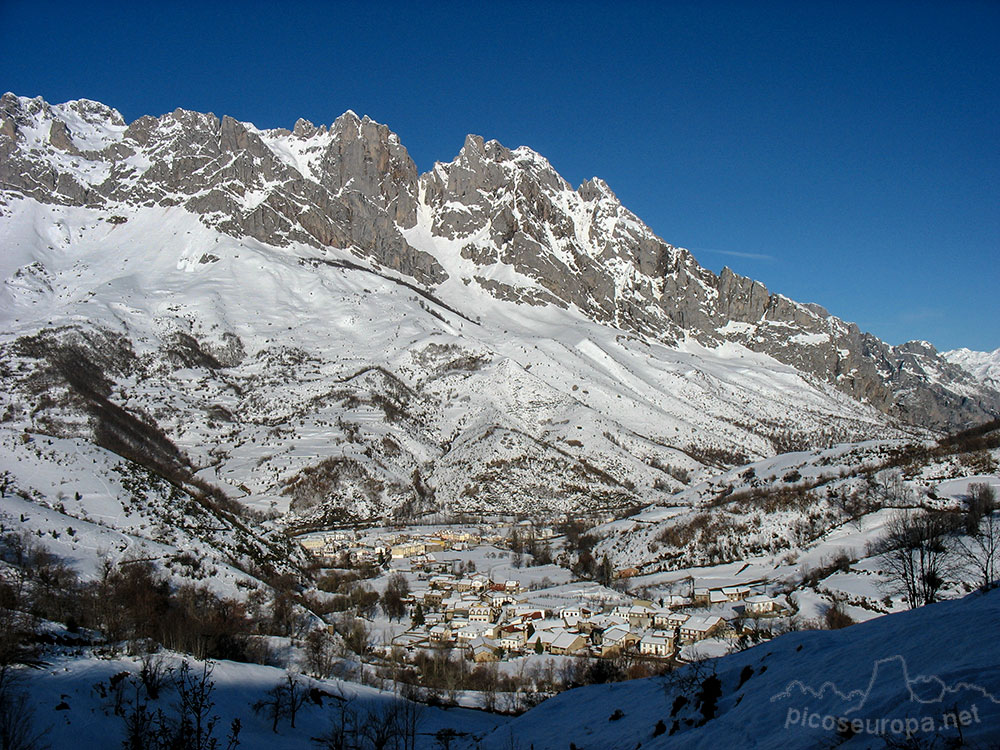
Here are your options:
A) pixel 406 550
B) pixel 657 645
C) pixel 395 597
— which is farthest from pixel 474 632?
pixel 406 550

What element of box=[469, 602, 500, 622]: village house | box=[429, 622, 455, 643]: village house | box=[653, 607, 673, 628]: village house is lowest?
box=[429, 622, 455, 643]: village house

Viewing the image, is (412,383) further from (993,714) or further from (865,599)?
(993,714)

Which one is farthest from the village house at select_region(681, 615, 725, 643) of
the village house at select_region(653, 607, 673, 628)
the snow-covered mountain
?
the snow-covered mountain

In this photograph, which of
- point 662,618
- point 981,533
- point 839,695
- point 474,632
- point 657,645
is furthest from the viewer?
point 474,632

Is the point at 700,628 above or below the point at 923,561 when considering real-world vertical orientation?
below

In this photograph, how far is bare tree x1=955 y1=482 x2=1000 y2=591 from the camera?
30786 mm

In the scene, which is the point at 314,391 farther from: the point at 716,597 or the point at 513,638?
the point at 716,597

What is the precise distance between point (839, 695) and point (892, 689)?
1143mm

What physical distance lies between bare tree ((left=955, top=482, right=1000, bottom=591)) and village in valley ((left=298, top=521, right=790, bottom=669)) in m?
10.4

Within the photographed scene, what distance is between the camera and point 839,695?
10500 millimetres

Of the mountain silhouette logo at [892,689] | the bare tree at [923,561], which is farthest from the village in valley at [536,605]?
the mountain silhouette logo at [892,689]

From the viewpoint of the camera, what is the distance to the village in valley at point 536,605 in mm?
41938

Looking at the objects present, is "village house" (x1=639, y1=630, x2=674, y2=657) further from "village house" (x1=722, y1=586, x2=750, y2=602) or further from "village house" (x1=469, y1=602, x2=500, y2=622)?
"village house" (x1=469, y1=602, x2=500, y2=622)

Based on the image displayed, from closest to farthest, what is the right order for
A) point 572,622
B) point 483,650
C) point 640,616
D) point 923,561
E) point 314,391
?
point 923,561
point 483,650
point 640,616
point 572,622
point 314,391
